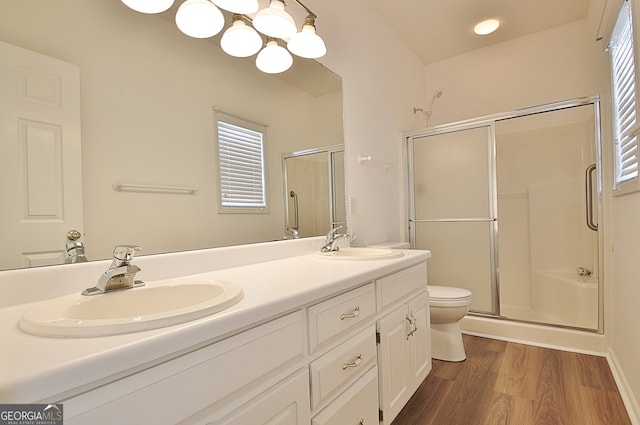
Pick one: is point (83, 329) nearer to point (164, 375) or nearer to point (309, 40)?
point (164, 375)

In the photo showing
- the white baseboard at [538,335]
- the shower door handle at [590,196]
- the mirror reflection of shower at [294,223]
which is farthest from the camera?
the shower door handle at [590,196]

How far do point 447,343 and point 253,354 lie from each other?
180 centimetres

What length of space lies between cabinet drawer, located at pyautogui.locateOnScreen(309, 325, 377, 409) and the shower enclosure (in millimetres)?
1815

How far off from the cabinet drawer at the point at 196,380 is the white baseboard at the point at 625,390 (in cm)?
167

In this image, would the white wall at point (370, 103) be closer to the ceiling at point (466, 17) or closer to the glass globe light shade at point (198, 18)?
the ceiling at point (466, 17)

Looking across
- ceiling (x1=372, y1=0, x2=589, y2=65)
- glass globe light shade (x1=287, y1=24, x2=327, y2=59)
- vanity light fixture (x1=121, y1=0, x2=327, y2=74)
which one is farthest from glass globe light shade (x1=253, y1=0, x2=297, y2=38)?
ceiling (x1=372, y1=0, x2=589, y2=65)

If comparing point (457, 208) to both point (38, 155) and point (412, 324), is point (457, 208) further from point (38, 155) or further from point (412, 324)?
point (38, 155)

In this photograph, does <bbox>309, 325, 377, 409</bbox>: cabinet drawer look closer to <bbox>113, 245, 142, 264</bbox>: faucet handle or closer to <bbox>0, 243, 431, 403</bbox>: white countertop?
<bbox>0, 243, 431, 403</bbox>: white countertop

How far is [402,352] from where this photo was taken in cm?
136

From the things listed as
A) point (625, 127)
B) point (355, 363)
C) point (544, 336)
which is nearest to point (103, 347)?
point (355, 363)

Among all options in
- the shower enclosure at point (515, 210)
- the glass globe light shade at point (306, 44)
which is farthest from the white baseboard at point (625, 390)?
the glass globe light shade at point (306, 44)

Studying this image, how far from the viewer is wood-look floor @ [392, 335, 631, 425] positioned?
146 centimetres

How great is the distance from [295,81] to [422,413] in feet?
6.03

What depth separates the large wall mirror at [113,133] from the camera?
2.56ft
